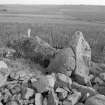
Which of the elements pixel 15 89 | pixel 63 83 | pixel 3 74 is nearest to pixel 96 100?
pixel 63 83

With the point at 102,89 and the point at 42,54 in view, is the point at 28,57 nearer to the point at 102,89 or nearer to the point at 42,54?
the point at 42,54

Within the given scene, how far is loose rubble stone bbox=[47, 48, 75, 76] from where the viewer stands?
700cm

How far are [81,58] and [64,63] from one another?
1.13 m

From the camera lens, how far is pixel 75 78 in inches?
278

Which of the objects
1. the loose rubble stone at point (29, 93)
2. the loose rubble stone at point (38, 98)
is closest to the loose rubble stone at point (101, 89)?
the loose rubble stone at point (38, 98)

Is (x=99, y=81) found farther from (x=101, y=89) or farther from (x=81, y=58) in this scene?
(x=81, y=58)

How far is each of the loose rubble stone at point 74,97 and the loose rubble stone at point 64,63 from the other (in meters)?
1.35

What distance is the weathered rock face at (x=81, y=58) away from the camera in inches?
274

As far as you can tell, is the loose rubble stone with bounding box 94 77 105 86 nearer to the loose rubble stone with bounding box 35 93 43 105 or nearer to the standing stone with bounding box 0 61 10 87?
the loose rubble stone with bounding box 35 93 43 105

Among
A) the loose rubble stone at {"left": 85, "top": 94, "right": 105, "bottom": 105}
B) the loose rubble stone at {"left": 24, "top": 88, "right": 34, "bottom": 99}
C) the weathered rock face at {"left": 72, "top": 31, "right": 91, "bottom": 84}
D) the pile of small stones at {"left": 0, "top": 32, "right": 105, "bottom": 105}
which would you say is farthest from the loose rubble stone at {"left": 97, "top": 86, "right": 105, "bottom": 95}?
the loose rubble stone at {"left": 24, "top": 88, "right": 34, "bottom": 99}

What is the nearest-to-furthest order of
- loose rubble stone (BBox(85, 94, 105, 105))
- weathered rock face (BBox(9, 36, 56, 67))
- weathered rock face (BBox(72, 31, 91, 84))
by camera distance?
loose rubble stone (BBox(85, 94, 105, 105)) → weathered rock face (BBox(72, 31, 91, 84)) → weathered rock face (BBox(9, 36, 56, 67))

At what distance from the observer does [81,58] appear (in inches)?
306

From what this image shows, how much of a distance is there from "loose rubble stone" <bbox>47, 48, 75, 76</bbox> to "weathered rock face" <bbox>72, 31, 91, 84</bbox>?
0.32 m

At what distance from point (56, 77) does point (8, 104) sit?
2.13 m
